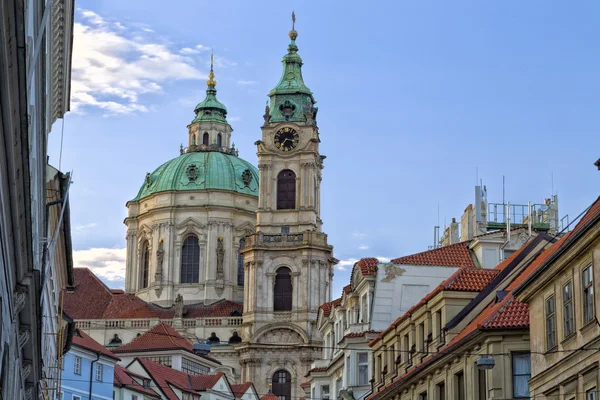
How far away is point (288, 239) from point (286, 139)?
1091 cm

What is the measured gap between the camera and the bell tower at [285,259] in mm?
129750

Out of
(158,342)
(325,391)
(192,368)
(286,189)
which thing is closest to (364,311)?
(325,391)

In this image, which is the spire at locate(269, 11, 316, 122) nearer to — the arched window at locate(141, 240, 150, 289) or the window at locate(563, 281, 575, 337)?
the arched window at locate(141, 240, 150, 289)

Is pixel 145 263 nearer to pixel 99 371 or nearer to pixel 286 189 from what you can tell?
pixel 286 189

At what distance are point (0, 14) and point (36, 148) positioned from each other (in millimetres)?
13845

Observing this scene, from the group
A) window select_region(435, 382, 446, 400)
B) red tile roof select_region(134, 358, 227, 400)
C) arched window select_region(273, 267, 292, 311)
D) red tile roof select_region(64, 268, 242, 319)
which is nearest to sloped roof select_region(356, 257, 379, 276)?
window select_region(435, 382, 446, 400)

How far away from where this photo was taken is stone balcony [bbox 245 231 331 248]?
131 m

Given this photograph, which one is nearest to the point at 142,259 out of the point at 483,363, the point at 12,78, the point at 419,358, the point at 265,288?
the point at 265,288

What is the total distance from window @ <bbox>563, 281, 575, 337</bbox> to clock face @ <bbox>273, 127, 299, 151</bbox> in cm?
10545

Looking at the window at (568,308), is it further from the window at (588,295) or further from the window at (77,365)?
the window at (77,365)

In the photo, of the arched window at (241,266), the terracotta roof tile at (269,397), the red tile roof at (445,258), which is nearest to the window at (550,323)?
the red tile roof at (445,258)

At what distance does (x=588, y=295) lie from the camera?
96.4ft

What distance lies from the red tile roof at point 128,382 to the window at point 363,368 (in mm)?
26722

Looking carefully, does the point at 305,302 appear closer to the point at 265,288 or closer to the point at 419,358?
the point at 265,288
